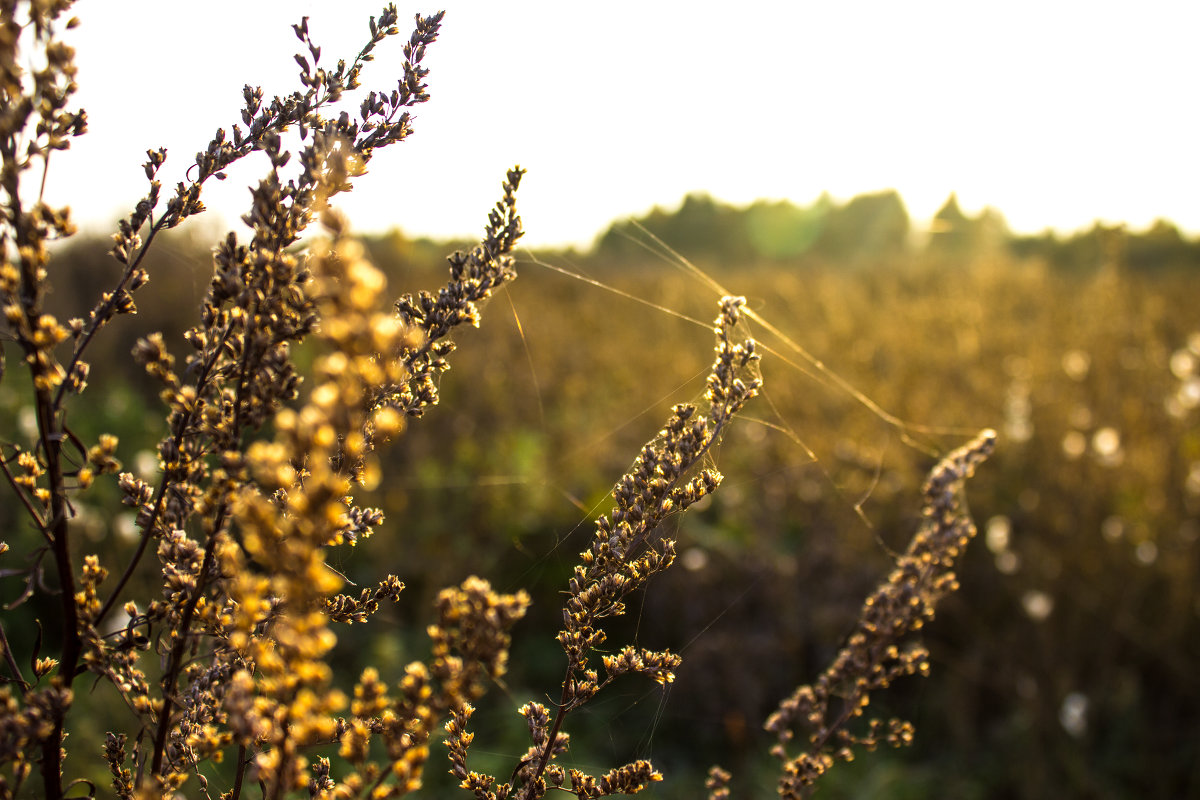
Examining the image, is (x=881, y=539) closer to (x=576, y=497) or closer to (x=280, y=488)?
(x=576, y=497)

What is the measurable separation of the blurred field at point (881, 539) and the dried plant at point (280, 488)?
0.78m

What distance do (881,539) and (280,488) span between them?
457cm

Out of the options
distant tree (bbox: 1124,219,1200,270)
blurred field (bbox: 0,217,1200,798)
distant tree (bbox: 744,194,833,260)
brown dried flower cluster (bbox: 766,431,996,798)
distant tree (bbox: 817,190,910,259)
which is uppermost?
distant tree (bbox: 744,194,833,260)

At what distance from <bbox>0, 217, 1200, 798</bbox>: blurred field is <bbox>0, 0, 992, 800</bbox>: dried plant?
78 centimetres

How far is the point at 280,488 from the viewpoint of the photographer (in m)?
0.89

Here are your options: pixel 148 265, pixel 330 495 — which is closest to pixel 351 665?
pixel 330 495

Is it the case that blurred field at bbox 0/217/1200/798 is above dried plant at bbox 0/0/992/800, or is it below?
above

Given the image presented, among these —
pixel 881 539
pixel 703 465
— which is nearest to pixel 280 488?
pixel 703 465

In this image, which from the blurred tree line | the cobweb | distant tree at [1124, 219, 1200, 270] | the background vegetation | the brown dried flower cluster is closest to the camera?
the background vegetation

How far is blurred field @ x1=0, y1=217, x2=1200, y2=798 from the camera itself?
12.9ft

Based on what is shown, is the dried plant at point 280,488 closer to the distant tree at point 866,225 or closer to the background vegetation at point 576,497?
the background vegetation at point 576,497

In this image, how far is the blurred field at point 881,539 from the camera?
154 inches

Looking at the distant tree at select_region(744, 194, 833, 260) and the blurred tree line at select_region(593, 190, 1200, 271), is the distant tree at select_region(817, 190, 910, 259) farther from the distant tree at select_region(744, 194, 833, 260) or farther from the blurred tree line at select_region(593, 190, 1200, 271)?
the distant tree at select_region(744, 194, 833, 260)

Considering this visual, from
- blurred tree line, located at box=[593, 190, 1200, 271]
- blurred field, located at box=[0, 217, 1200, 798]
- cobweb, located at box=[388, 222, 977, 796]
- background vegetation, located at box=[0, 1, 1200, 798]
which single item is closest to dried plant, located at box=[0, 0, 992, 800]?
background vegetation, located at box=[0, 1, 1200, 798]
